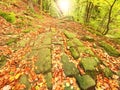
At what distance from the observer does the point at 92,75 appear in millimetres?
4477

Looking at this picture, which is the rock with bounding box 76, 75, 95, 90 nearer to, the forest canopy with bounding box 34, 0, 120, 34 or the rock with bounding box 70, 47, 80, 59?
the rock with bounding box 70, 47, 80, 59

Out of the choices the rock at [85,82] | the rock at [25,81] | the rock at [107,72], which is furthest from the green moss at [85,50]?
the rock at [25,81]

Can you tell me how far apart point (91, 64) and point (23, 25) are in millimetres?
5654

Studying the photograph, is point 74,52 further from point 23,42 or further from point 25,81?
point 23,42

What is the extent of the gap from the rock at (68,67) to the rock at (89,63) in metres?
0.39

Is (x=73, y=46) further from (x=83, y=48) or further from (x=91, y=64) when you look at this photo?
(x=91, y=64)

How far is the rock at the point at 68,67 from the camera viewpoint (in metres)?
4.29

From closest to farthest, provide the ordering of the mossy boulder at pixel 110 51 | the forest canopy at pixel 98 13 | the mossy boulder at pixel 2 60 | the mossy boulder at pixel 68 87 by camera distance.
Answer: the mossy boulder at pixel 68 87
the mossy boulder at pixel 2 60
the mossy boulder at pixel 110 51
the forest canopy at pixel 98 13

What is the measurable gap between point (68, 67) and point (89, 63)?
870 millimetres

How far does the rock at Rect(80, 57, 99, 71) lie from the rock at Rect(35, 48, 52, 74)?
3.77 feet

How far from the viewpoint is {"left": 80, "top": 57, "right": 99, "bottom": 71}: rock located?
4.66 m

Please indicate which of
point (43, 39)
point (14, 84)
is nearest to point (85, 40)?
point (43, 39)

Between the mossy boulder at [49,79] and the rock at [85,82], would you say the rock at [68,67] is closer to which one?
the rock at [85,82]

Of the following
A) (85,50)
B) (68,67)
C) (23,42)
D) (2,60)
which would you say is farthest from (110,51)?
(2,60)
